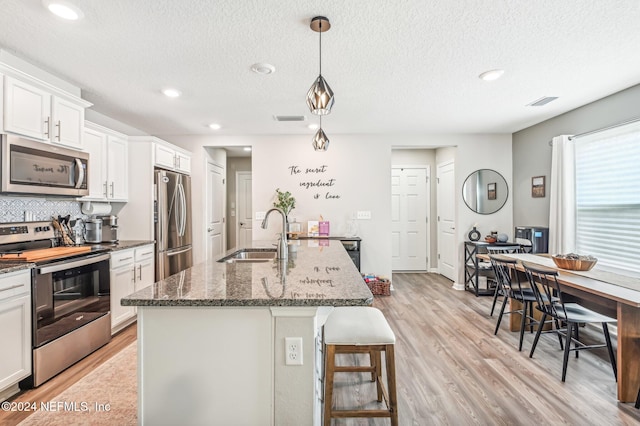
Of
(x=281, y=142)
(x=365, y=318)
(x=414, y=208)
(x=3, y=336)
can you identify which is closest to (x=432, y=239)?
(x=414, y=208)

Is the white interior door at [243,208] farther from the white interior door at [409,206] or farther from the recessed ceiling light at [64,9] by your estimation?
the recessed ceiling light at [64,9]

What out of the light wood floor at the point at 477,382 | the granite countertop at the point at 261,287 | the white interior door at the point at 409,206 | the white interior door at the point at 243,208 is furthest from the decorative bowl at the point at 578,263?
the white interior door at the point at 243,208

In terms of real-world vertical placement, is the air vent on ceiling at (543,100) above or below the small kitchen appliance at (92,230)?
above

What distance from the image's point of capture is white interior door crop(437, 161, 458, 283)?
5.53m

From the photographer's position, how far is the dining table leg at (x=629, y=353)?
210 cm

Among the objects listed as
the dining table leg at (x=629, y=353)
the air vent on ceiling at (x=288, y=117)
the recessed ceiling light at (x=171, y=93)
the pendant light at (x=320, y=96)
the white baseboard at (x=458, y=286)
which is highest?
the air vent on ceiling at (x=288, y=117)

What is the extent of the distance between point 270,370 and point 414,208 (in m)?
5.53

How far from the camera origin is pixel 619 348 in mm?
2131

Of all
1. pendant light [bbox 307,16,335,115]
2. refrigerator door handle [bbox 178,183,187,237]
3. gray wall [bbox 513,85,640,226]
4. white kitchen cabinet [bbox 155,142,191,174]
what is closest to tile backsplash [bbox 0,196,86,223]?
white kitchen cabinet [bbox 155,142,191,174]

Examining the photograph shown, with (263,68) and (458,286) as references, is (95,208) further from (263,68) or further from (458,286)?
(458,286)

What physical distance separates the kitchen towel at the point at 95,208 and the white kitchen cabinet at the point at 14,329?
1.38 meters

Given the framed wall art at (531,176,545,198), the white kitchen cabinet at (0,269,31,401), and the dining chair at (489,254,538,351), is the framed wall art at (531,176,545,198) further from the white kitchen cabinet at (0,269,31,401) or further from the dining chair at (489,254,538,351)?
the white kitchen cabinet at (0,269,31,401)

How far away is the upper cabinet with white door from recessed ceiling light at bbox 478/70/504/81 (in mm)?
3599

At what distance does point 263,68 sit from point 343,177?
269 cm
